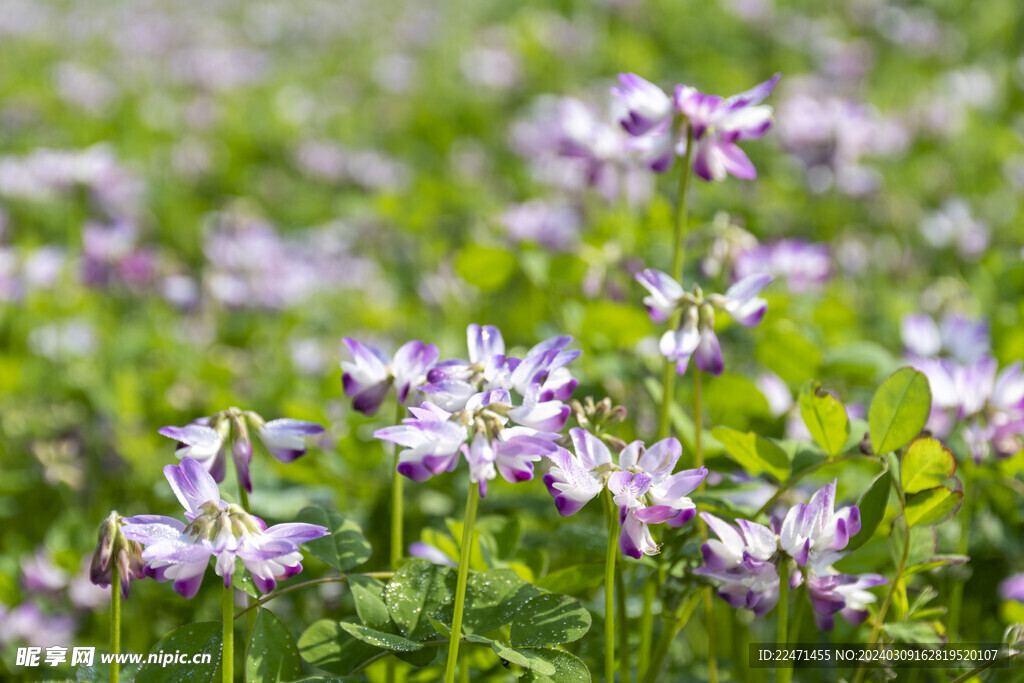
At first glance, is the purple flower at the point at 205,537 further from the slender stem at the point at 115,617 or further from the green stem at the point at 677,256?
the green stem at the point at 677,256

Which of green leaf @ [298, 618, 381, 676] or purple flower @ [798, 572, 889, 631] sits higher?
purple flower @ [798, 572, 889, 631]

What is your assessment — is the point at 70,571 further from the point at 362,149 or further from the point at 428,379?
the point at 362,149

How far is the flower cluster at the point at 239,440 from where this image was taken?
1320 millimetres

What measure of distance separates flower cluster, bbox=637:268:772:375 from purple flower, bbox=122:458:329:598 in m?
0.59

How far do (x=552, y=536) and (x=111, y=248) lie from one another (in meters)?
2.14

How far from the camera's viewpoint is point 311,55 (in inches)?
359

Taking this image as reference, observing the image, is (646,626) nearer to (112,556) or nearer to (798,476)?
(798,476)

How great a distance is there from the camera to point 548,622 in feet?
4.22

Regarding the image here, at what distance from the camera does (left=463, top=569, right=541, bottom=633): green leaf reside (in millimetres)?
1321

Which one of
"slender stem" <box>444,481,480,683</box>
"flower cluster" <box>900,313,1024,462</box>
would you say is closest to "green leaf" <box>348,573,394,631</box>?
"slender stem" <box>444,481,480,683</box>

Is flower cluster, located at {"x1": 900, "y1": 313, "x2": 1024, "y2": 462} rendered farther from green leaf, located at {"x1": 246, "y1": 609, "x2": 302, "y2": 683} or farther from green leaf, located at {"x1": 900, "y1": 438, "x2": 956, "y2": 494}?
green leaf, located at {"x1": 246, "y1": 609, "x2": 302, "y2": 683}

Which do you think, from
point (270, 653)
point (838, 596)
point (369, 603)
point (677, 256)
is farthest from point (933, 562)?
point (270, 653)

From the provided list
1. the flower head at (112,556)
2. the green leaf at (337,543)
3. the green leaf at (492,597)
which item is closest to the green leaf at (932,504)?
the green leaf at (492,597)

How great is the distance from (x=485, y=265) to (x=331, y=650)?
1379mm
